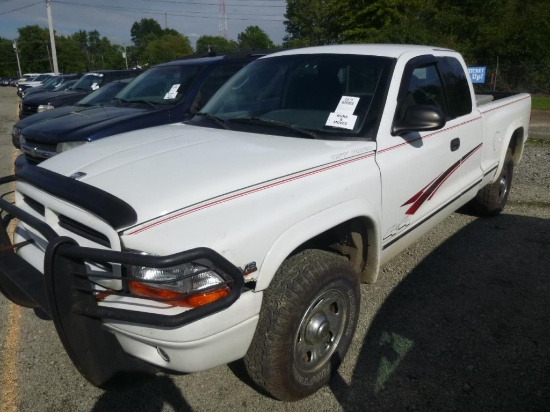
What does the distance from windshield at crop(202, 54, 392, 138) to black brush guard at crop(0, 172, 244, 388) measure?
1.49m

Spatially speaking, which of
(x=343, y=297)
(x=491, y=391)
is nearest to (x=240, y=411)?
(x=343, y=297)

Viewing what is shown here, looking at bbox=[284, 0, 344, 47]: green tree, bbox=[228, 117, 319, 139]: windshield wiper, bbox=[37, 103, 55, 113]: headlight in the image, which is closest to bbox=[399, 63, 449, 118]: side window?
bbox=[228, 117, 319, 139]: windshield wiper

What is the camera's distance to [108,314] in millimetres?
1959

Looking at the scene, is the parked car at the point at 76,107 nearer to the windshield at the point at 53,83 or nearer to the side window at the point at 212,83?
the side window at the point at 212,83

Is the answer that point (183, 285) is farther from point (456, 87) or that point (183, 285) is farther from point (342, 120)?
point (456, 87)

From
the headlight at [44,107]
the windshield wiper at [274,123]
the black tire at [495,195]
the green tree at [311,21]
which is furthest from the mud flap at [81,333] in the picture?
the green tree at [311,21]

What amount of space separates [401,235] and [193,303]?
1781 millimetres

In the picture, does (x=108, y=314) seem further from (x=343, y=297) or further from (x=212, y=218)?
(x=343, y=297)

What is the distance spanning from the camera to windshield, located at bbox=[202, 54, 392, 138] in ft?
10.2

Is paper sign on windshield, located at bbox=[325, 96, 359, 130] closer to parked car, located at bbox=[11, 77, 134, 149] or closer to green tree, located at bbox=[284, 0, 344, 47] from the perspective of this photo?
parked car, located at bbox=[11, 77, 134, 149]

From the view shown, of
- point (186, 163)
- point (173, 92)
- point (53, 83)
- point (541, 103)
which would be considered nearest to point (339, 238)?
point (186, 163)

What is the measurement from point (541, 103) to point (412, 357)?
20.6 metres

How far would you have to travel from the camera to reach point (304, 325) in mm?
2541

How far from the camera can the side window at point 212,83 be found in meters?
6.20
